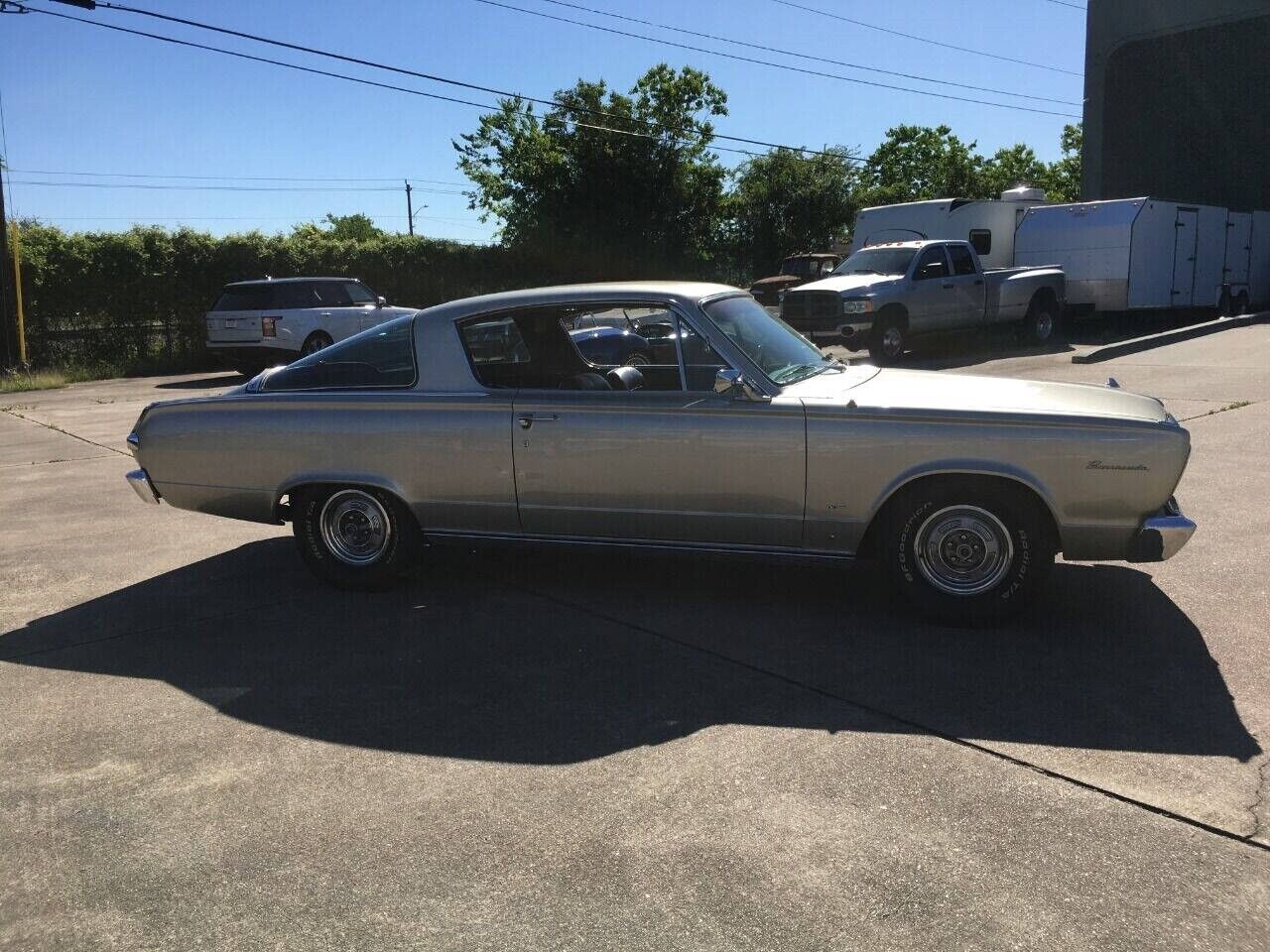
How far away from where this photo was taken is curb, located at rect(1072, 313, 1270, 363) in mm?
17297

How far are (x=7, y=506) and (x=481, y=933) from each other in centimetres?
726

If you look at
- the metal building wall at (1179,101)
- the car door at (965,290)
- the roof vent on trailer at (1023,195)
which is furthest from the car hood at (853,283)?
the metal building wall at (1179,101)

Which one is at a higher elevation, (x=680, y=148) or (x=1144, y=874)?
(x=680, y=148)

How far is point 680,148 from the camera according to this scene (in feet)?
136

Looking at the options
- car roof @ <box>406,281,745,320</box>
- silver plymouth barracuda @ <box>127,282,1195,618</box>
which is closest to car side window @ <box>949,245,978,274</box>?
silver plymouth barracuda @ <box>127,282,1195,618</box>

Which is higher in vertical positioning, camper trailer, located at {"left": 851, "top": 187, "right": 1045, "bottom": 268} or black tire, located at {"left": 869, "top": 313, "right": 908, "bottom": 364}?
camper trailer, located at {"left": 851, "top": 187, "right": 1045, "bottom": 268}

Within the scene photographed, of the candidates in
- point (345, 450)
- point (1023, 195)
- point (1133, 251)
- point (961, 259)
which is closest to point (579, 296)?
point (345, 450)

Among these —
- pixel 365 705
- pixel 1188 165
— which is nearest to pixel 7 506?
pixel 365 705

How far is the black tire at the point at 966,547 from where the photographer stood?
494 centimetres

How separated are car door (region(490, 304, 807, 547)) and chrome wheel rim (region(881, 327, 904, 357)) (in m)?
13.2

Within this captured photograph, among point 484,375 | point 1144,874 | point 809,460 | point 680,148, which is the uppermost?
point 680,148

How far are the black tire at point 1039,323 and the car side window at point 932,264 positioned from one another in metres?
2.34

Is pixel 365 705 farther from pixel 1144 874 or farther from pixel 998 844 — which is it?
pixel 1144 874

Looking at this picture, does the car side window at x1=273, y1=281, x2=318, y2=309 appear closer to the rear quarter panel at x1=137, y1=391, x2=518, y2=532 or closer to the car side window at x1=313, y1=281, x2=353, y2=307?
the car side window at x1=313, y1=281, x2=353, y2=307
